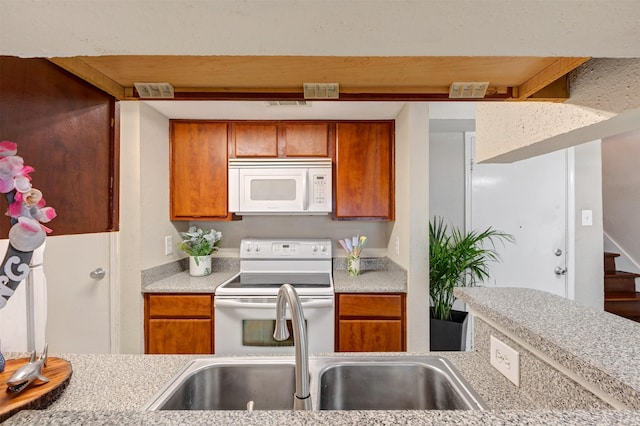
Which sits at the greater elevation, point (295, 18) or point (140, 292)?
point (295, 18)

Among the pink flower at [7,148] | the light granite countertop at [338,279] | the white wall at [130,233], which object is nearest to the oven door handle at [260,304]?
the light granite countertop at [338,279]

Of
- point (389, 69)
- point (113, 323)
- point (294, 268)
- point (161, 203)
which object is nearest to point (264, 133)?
point (161, 203)

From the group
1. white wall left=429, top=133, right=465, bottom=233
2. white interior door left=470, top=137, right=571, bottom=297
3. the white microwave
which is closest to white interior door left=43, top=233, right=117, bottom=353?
the white microwave

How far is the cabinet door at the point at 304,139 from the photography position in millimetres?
2494

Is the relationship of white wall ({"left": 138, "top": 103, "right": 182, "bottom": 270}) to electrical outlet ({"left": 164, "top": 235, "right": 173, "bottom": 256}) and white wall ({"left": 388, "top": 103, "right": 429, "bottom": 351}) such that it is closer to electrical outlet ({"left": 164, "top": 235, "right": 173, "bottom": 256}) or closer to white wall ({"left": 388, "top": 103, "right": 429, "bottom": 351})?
electrical outlet ({"left": 164, "top": 235, "right": 173, "bottom": 256})

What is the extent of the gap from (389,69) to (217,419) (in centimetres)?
75

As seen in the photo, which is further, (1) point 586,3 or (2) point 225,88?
(2) point 225,88

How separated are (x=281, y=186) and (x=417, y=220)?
3.25 ft

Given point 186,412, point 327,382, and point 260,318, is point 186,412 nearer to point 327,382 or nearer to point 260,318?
point 327,382

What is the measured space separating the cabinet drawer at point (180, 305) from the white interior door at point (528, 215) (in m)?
2.23

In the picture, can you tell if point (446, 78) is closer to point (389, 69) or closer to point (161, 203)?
point (389, 69)

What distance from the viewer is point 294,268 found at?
99.8 inches

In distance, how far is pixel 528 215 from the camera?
2.75m

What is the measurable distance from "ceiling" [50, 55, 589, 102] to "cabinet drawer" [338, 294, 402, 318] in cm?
156
